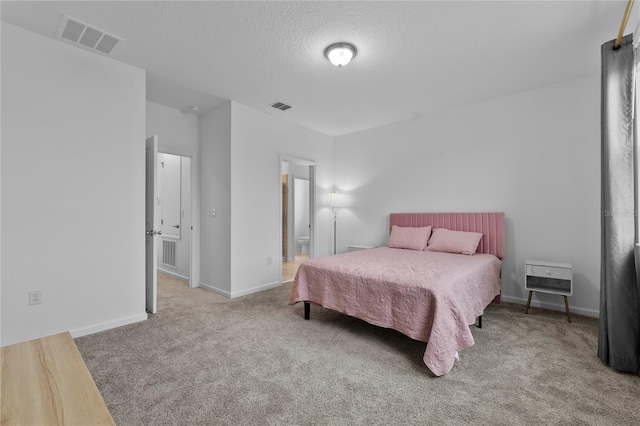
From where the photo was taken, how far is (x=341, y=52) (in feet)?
8.42

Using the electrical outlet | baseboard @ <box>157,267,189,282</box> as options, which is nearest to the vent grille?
baseboard @ <box>157,267,189,282</box>

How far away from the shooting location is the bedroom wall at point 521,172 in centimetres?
321

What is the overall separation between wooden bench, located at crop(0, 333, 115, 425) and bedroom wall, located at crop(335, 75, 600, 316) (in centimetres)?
420

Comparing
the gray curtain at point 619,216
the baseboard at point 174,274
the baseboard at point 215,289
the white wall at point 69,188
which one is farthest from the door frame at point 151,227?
the gray curtain at point 619,216

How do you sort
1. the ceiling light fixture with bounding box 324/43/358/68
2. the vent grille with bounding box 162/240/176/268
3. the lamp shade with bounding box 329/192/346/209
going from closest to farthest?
the ceiling light fixture with bounding box 324/43/358/68, the vent grille with bounding box 162/240/176/268, the lamp shade with bounding box 329/192/346/209

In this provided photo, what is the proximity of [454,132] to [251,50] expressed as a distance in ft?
9.77

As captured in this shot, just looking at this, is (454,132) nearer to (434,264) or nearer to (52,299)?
(434,264)

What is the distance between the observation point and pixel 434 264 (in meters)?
2.89

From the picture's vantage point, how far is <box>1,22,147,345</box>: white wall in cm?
234

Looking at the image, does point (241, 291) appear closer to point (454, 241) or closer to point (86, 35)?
point (454, 241)

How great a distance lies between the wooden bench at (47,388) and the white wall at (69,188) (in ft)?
5.73

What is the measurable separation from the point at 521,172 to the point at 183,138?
15.0 ft

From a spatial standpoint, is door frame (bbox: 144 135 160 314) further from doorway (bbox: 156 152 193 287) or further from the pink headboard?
the pink headboard

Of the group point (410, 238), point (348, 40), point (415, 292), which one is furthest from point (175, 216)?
point (415, 292)
